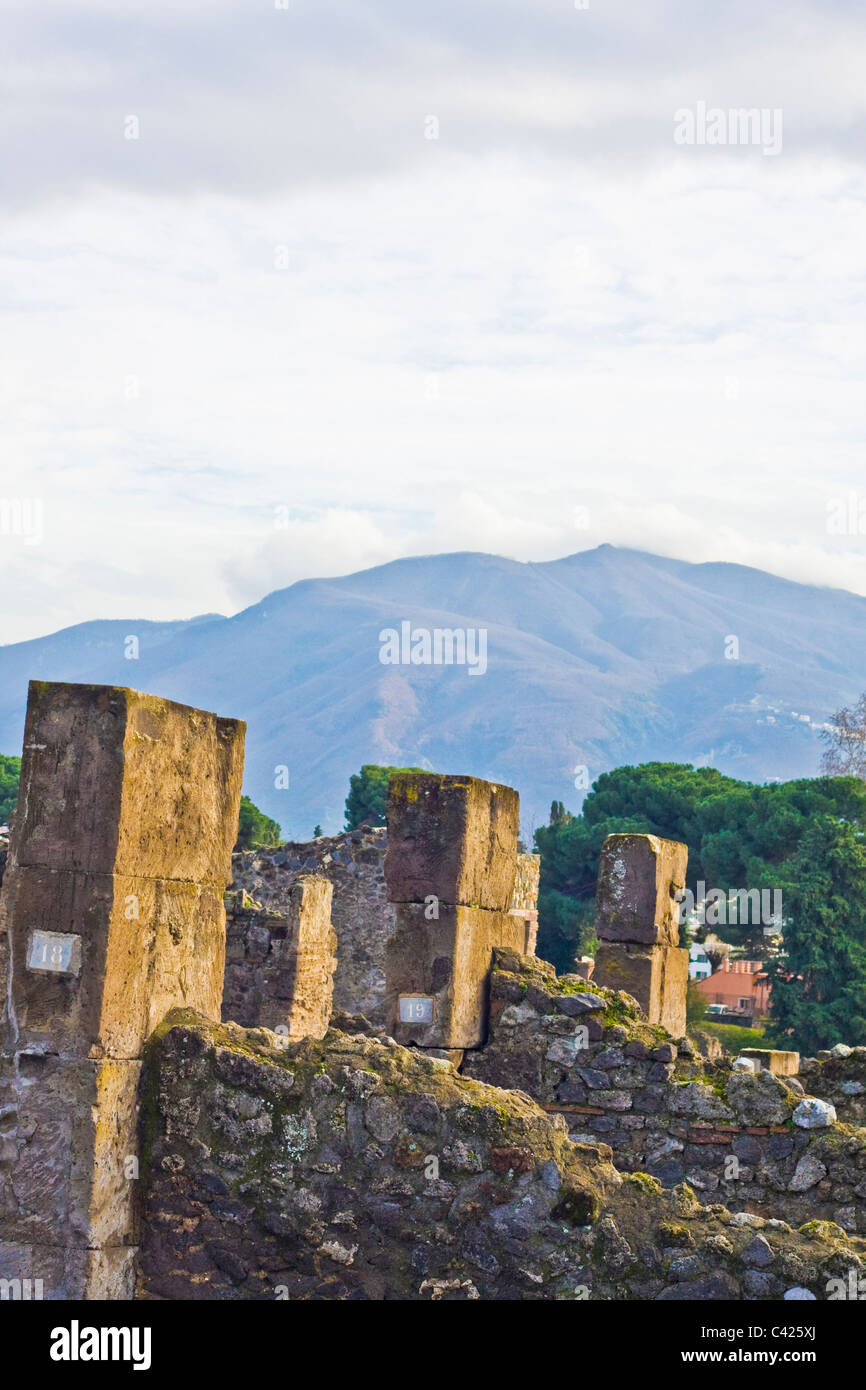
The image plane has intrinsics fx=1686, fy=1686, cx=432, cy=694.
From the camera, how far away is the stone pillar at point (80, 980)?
22.8ft

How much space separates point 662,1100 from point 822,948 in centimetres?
2697

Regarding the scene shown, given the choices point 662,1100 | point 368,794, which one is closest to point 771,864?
point 368,794

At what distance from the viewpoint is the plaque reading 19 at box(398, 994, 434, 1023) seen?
1048cm

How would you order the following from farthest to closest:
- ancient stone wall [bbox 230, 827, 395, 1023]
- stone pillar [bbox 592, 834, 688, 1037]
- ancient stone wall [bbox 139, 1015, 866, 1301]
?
1. ancient stone wall [bbox 230, 827, 395, 1023]
2. stone pillar [bbox 592, 834, 688, 1037]
3. ancient stone wall [bbox 139, 1015, 866, 1301]

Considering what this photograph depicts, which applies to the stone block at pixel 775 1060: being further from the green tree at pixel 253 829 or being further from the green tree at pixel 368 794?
the green tree at pixel 368 794

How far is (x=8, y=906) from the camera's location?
731 cm

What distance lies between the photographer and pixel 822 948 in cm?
3606

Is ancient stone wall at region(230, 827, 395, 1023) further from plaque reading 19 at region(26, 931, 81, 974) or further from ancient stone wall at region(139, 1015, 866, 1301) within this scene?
plaque reading 19 at region(26, 931, 81, 974)

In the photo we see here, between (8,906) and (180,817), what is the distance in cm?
83

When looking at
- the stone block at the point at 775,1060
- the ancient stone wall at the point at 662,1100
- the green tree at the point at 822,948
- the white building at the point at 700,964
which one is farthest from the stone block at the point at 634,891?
the white building at the point at 700,964

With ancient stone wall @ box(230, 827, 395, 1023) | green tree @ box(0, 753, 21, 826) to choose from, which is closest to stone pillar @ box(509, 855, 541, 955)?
ancient stone wall @ box(230, 827, 395, 1023)

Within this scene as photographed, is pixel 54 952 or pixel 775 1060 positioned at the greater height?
pixel 54 952

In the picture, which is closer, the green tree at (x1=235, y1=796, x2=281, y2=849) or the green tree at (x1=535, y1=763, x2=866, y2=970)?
the green tree at (x1=535, y1=763, x2=866, y2=970)
